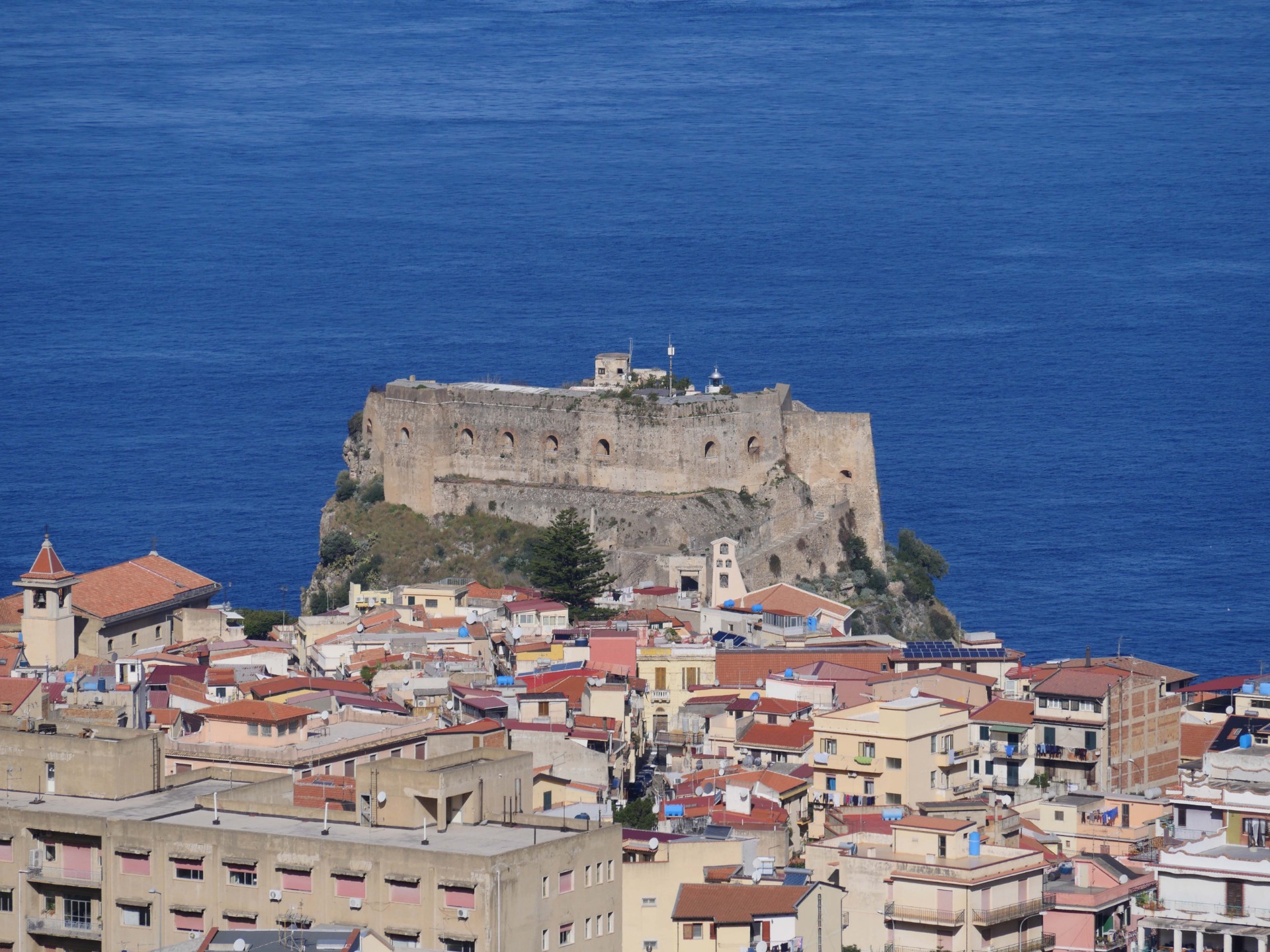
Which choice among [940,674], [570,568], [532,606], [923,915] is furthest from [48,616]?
[923,915]

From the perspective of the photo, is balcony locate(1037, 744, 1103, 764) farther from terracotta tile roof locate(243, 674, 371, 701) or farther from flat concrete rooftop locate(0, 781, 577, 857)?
flat concrete rooftop locate(0, 781, 577, 857)

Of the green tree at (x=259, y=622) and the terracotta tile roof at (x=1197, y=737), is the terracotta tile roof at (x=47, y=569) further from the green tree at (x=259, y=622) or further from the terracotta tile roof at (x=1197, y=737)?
the terracotta tile roof at (x=1197, y=737)

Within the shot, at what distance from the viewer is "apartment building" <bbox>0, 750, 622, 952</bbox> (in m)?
35.4

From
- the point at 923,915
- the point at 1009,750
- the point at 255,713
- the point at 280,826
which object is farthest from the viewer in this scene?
the point at 1009,750

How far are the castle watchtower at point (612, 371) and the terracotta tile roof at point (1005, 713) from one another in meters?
32.2

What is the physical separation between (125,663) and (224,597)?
155ft

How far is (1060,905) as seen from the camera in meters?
42.0

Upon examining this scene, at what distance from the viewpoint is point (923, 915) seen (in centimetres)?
4166

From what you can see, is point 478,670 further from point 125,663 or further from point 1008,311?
point 1008,311

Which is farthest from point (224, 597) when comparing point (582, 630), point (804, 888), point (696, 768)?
point (804, 888)

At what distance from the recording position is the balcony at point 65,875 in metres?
37.5

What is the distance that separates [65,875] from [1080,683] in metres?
23.6

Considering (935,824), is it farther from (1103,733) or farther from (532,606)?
(532,606)

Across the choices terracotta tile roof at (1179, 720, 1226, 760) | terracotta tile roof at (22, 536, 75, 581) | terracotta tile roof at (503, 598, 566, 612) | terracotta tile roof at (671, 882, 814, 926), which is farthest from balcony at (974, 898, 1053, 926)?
terracotta tile roof at (503, 598, 566, 612)
